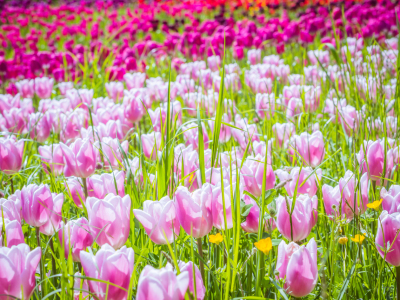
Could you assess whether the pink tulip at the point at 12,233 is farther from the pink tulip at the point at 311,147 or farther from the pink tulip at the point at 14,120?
the pink tulip at the point at 14,120

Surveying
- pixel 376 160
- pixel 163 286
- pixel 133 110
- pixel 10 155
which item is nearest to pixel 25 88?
pixel 133 110

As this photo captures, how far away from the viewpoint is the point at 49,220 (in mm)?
1280

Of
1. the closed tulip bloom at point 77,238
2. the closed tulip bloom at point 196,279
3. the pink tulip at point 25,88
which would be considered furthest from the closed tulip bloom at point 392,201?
the pink tulip at point 25,88

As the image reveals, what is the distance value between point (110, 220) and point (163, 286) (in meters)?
0.36

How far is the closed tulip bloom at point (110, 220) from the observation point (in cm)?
107

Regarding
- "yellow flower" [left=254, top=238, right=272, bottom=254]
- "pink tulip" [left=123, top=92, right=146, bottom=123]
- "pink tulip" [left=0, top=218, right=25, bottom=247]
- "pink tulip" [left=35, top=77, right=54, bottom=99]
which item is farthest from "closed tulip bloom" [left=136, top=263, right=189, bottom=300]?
"pink tulip" [left=35, top=77, right=54, bottom=99]

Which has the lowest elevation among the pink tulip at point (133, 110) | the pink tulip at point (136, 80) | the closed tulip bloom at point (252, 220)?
the closed tulip bloom at point (252, 220)

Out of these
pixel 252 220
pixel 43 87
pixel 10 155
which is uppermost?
pixel 43 87

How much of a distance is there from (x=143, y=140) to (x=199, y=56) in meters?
3.50

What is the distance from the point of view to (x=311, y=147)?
1574 millimetres

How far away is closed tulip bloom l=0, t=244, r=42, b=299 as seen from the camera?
0.86 meters

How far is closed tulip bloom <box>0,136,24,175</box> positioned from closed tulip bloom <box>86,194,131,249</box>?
30.3 inches

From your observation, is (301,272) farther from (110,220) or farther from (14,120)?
(14,120)

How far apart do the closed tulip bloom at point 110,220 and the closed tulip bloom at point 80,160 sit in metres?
0.47
